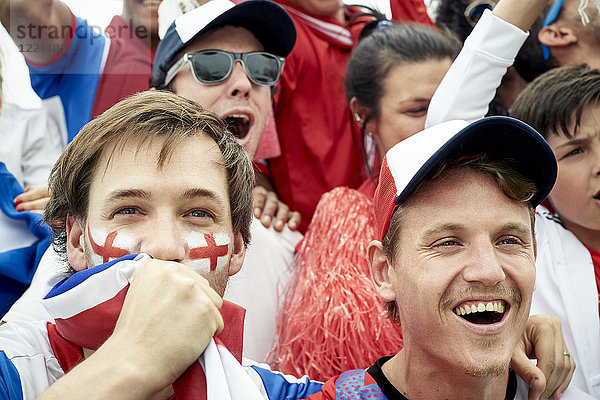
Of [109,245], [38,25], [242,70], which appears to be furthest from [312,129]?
[109,245]

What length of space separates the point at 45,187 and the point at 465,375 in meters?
1.93

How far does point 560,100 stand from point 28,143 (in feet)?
7.97

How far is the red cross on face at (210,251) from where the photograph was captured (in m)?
1.91

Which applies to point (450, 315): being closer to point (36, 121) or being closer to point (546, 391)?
point (546, 391)

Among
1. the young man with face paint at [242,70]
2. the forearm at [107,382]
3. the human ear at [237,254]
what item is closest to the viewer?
the forearm at [107,382]

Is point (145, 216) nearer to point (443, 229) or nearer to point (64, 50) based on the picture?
point (443, 229)

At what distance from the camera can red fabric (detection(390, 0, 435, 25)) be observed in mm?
4168

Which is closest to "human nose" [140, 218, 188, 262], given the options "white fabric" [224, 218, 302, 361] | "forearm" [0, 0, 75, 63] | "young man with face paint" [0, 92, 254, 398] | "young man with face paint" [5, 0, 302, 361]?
"young man with face paint" [0, 92, 254, 398]

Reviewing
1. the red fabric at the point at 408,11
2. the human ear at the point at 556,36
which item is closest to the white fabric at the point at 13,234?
the red fabric at the point at 408,11

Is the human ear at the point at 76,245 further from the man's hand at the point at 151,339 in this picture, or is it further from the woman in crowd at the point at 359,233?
the woman in crowd at the point at 359,233

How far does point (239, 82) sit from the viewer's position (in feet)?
9.86

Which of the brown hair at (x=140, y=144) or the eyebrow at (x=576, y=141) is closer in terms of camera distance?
the brown hair at (x=140, y=144)

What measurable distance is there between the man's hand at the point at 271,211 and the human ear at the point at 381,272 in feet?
3.39

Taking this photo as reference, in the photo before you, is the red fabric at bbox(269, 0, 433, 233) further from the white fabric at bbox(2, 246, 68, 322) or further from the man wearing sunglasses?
the white fabric at bbox(2, 246, 68, 322)
